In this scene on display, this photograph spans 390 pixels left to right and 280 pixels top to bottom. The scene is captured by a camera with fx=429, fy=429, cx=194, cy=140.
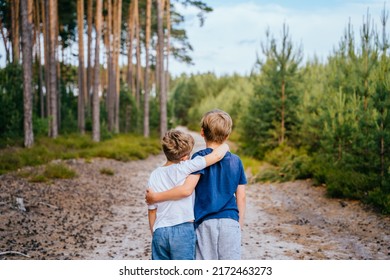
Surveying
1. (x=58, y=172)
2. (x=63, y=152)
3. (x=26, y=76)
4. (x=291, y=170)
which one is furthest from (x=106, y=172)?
(x=291, y=170)

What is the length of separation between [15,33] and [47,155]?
13685 millimetres

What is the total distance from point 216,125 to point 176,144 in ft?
0.99

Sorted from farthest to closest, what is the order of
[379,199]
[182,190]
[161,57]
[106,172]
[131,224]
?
[161,57] < [106,172] < [379,199] < [131,224] < [182,190]

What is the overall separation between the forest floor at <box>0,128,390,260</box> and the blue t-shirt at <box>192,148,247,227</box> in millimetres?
2460

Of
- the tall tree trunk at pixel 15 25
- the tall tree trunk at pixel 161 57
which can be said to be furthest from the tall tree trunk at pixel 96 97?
the tall tree trunk at pixel 15 25

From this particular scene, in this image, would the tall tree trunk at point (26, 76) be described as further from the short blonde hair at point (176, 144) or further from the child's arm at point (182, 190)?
the child's arm at point (182, 190)

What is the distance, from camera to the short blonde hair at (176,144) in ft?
9.59

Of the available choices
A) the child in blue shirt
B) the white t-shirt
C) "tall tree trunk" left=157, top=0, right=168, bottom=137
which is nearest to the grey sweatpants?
the child in blue shirt

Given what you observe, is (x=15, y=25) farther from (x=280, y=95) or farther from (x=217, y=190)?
(x=217, y=190)

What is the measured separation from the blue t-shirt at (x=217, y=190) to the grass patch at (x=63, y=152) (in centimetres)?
840

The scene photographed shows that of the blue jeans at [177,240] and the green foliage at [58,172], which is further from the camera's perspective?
the green foliage at [58,172]

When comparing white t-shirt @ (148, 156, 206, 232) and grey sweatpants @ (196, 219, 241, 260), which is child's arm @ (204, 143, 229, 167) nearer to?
white t-shirt @ (148, 156, 206, 232)

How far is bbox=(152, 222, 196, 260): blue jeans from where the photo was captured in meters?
2.93

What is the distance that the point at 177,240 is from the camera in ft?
9.62
